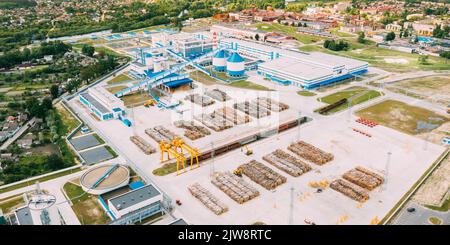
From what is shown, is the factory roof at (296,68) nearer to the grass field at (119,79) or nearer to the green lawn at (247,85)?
the green lawn at (247,85)

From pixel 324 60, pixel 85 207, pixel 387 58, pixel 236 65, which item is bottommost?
pixel 85 207

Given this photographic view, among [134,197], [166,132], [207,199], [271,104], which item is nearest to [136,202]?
[134,197]

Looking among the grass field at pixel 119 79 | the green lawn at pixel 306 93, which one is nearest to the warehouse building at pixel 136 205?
the green lawn at pixel 306 93

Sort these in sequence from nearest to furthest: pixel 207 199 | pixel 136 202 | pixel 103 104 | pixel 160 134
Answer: pixel 136 202
pixel 207 199
pixel 160 134
pixel 103 104

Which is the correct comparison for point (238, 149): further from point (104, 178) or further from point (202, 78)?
point (202, 78)

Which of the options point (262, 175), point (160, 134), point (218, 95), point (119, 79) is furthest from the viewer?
point (119, 79)

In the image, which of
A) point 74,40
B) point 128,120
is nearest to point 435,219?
point 128,120
